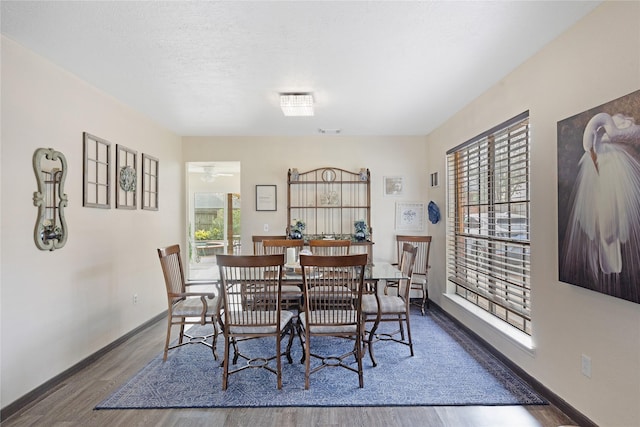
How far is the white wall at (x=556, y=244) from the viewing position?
1.73 meters

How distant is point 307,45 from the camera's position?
7.48 ft

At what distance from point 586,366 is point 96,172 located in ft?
13.4

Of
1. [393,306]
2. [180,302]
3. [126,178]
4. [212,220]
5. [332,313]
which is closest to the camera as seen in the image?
[332,313]

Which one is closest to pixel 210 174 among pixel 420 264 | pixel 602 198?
pixel 420 264

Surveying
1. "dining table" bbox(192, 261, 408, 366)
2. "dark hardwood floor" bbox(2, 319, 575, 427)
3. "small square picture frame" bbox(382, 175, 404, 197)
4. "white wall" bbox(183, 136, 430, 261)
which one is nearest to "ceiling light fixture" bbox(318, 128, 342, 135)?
"white wall" bbox(183, 136, 430, 261)

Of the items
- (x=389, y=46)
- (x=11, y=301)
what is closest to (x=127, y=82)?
(x=11, y=301)

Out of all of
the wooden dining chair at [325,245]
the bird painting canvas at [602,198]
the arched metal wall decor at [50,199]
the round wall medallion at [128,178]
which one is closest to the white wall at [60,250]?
the arched metal wall decor at [50,199]

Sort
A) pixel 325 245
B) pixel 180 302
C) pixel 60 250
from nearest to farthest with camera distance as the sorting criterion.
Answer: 1. pixel 60 250
2. pixel 180 302
3. pixel 325 245

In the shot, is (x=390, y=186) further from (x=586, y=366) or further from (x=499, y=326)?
(x=586, y=366)

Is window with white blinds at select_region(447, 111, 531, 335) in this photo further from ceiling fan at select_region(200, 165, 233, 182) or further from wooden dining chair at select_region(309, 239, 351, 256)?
ceiling fan at select_region(200, 165, 233, 182)

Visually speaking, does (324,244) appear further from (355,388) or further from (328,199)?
(355,388)

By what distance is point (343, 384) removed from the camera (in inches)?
99.4

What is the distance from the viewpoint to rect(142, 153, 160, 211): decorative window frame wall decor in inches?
154

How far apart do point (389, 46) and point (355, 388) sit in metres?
2.48
